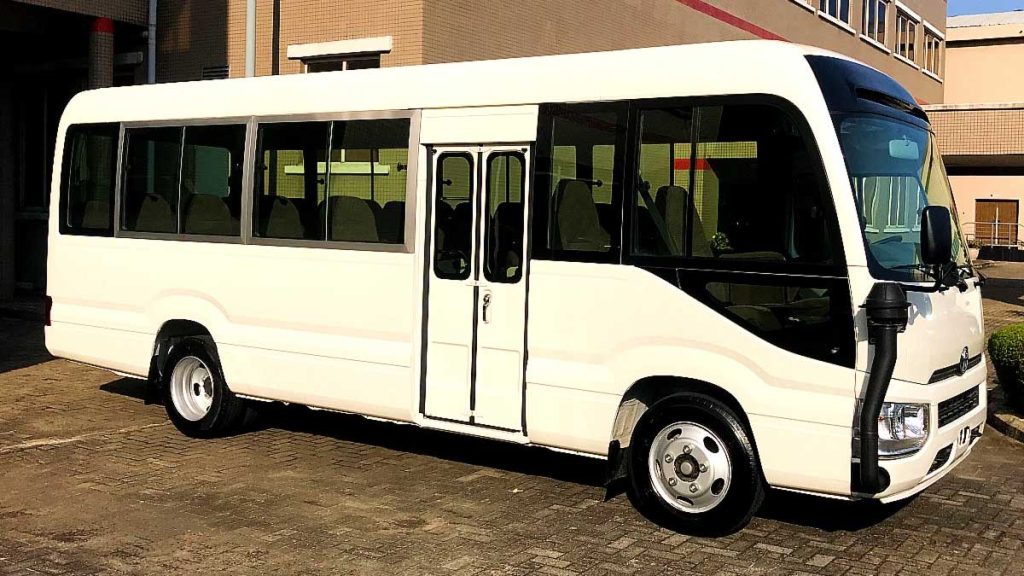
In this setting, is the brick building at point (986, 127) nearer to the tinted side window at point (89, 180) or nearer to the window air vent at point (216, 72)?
the window air vent at point (216, 72)

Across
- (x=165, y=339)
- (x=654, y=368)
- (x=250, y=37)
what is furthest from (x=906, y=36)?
(x=654, y=368)

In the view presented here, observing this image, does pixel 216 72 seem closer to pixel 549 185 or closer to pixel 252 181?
pixel 252 181

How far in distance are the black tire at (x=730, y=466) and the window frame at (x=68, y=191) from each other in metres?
5.47

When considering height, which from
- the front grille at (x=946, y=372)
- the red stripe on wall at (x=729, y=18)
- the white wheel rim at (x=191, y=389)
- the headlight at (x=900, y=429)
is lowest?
the white wheel rim at (x=191, y=389)

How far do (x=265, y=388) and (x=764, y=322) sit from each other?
14.0 ft

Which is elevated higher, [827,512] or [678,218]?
[678,218]

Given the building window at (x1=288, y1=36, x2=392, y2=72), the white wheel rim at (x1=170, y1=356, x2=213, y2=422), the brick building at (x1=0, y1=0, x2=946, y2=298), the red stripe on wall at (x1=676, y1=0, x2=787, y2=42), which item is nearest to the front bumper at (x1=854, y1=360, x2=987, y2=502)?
the white wheel rim at (x1=170, y1=356, x2=213, y2=422)

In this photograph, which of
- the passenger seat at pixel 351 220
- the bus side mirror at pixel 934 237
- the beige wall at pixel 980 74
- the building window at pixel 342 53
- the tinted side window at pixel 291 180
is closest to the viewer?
the bus side mirror at pixel 934 237

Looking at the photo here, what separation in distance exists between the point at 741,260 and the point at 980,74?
156 feet

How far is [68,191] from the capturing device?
1055cm

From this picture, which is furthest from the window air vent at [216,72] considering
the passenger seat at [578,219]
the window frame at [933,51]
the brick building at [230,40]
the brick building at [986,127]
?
the window frame at [933,51]

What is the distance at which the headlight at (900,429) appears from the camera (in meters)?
6.16

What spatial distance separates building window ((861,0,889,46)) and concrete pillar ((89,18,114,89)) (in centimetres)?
2529

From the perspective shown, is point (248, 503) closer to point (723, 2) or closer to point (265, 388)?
point (265, 388)
